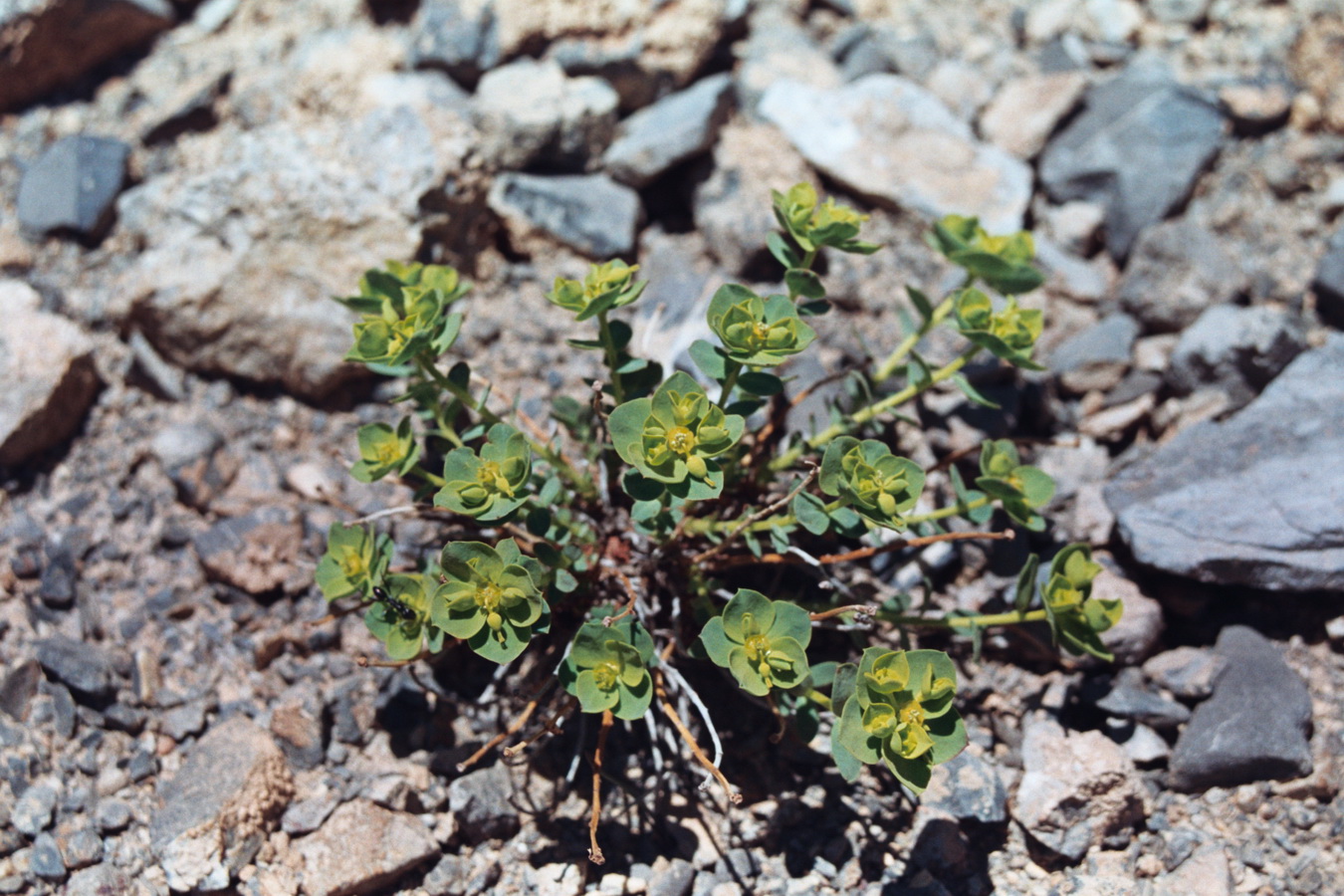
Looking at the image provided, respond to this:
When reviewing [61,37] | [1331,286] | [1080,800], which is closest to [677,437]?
[1080,800]

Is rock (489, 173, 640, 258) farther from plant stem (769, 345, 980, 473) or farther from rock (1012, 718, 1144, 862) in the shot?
rock (1012, 718, 1144, 862)

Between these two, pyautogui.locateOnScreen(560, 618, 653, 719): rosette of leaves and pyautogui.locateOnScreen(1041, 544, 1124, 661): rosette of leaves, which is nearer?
pyautogui.locateOnScreen(560, 618, 653, 719): rosette of leaves

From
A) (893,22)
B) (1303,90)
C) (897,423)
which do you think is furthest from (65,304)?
(1303,90)

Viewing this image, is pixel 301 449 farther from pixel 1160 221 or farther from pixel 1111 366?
pixel 1160 221

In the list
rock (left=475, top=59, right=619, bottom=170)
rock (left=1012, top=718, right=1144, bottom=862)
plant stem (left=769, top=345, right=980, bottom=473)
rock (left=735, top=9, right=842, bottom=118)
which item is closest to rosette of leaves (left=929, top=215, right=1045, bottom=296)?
plant stem (left=769, top=345, right=980, bottom=473)

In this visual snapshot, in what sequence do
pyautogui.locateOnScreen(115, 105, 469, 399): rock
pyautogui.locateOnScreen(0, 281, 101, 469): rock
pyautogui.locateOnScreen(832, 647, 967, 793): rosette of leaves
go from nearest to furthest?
1. pyautogui.locateOnScreen(832, 647, 967, 793): rosette of leaves
2. pyautogui.locateOnScreen(0, 281, 101, 469): rock
3. pyautogui.locateOnScreen(115, 105, 469, 399): rock

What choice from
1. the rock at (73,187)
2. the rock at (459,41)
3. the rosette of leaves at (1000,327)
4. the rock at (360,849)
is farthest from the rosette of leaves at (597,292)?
the rock at (73,187)

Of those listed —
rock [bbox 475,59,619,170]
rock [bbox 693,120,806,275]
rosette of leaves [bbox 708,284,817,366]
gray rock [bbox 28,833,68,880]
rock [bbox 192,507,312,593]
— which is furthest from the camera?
rock [bbox 475,59,619,170]
